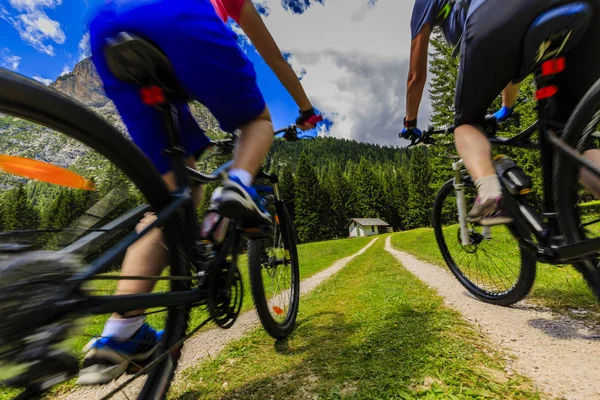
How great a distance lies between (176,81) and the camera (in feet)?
5.05

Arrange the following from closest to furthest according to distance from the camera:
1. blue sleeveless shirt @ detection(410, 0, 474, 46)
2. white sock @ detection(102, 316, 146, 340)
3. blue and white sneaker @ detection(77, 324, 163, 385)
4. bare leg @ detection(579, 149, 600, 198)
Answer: blue and white sneaker @ detection(77, 324, 163, 385) → white sock @ detection(102, 316, 146, 340) → bare leg @ detection(579, 149, 600, 198) → blue sleeveless shirt @ detection(410, 0, 474, 46)

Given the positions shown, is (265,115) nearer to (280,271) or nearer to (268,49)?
(268,49)

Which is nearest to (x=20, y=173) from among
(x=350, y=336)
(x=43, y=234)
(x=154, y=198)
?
(x=43, y=234)

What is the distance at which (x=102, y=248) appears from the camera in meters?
1.08

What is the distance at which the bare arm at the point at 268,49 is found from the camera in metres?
1.83

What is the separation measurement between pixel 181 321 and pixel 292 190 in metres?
60.9

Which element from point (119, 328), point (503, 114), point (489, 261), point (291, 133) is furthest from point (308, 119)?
point (489, 261)

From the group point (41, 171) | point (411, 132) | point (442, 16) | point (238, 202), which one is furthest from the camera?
point (411, 132)

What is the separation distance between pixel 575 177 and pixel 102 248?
2365mm

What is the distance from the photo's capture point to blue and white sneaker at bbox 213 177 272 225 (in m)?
1.44

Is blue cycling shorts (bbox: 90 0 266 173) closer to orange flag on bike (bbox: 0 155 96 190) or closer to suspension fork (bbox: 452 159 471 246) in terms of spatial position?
orange flag on bike (bbox: 0 155 96 190)

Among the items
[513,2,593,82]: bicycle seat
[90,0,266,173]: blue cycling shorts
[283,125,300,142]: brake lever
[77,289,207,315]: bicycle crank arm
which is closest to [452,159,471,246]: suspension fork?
[513,2,593,82]: bicycle seat

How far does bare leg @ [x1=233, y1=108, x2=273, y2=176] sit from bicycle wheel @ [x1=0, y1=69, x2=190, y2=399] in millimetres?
494

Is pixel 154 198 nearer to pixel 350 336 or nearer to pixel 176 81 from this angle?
pixel 176 81
